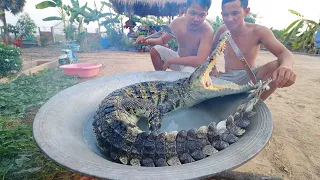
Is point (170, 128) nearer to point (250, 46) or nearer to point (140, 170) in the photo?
point (140, 170)

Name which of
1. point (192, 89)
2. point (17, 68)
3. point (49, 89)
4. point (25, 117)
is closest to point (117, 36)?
point (17, 68)

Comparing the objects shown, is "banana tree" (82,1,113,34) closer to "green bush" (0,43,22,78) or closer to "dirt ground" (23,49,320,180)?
"green bush" (0,43,22,78)

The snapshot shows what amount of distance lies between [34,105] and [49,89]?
34.0 inches

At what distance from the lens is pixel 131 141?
1320mm

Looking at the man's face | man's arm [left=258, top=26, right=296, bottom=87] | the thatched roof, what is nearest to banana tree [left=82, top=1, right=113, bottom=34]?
the thatched roof

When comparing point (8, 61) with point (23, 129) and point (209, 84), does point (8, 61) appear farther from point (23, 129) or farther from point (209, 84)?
point (209, 84)

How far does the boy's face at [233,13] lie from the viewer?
114 inches

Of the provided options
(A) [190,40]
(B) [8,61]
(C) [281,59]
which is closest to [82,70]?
(B) [8,61]

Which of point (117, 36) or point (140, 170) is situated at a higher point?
point (117, 36)

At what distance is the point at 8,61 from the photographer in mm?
5859

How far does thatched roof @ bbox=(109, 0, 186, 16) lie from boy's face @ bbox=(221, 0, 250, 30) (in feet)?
32.9

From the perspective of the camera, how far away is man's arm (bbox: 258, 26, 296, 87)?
189 centimetres

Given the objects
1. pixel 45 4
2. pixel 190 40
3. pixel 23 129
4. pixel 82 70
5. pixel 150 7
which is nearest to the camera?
pixel 23 129

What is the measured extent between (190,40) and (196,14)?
0.61 metres
